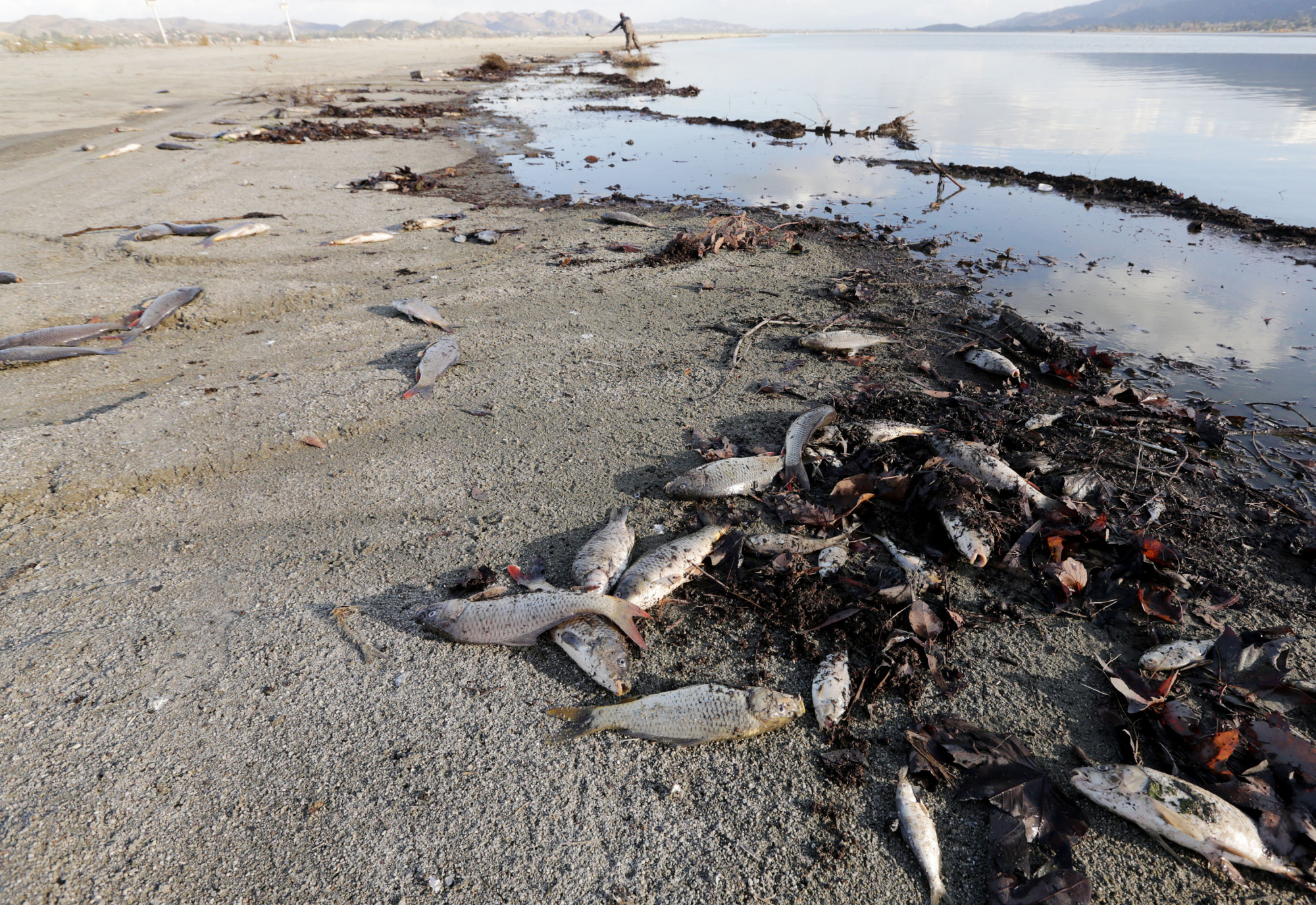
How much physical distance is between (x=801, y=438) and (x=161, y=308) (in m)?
6.56

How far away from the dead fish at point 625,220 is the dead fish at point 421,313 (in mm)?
4422


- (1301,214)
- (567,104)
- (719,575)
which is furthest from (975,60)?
(719,575)

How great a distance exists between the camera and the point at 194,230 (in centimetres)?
822

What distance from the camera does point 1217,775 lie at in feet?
7.95

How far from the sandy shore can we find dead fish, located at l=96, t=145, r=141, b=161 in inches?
286

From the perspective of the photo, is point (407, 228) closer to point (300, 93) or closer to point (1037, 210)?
point (1037, 210)

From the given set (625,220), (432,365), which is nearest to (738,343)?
(432,365)

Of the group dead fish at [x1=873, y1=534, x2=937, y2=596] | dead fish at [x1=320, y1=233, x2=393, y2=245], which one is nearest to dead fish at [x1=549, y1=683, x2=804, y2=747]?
dead fish at [x1=873, y1=534, x2=937, y2=596]

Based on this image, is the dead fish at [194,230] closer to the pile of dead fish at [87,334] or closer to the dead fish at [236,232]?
the dead fish at [236,232]

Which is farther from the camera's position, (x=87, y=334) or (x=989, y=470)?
(x=87, y=334)

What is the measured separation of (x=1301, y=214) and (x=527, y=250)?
1324 cm

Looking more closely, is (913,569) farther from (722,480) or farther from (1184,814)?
(1184,814)

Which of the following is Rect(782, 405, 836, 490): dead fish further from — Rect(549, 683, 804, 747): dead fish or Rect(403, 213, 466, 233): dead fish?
Rect(403, 213, 466, 233): dead fish

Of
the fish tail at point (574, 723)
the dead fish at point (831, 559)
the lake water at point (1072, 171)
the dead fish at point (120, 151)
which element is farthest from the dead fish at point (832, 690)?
the dead fish at point (120, 151)
